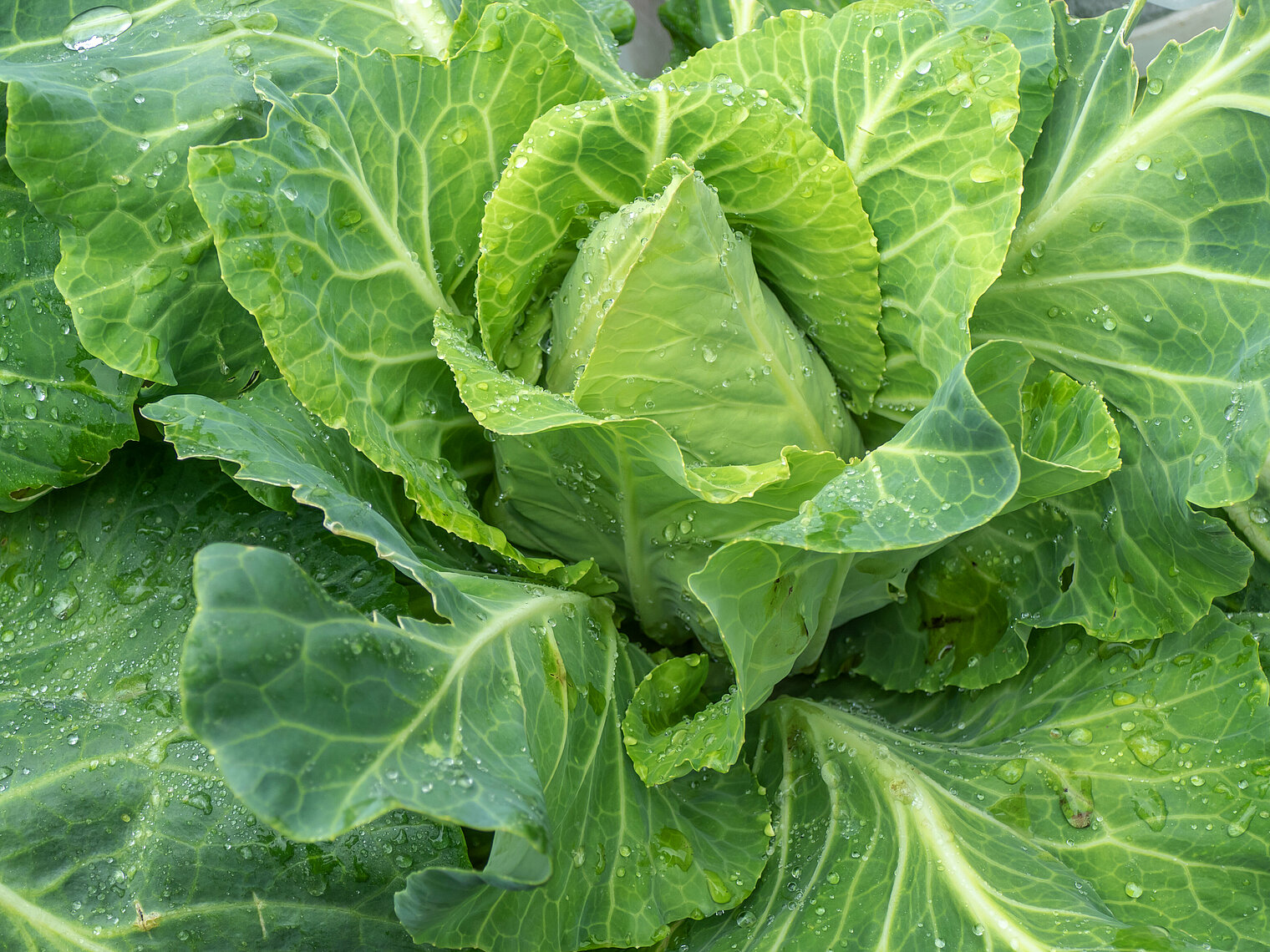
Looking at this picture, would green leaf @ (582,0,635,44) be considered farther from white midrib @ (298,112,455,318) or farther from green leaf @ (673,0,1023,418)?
white midrib @ (298,112,455,318)

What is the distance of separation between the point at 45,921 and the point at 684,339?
1.03 m

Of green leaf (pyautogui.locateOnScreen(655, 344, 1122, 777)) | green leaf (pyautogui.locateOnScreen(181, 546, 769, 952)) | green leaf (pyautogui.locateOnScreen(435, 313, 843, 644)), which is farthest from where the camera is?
green leaf (pyautogui.locateOnScreen(435, 313, 843, 644))

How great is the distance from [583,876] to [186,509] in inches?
30.7

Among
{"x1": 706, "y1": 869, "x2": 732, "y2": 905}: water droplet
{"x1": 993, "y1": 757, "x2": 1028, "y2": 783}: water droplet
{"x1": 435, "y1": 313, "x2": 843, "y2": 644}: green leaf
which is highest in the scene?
{"x1": 435, "y1": 313, "x2": 843, "y2": 644}: green leaf

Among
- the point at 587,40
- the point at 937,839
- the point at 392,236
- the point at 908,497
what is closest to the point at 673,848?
the point at 937,839

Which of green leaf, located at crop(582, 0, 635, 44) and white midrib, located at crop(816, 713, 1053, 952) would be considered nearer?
white midrib, located at crop(816, 713, 1053, 952)

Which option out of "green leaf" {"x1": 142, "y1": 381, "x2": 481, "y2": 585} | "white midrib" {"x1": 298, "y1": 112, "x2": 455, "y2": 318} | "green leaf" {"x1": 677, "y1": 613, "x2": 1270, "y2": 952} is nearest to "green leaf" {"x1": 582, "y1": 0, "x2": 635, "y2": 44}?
"white midrib" {"x1": 298, "y1": 112, "x2": 455, "y2": 318}

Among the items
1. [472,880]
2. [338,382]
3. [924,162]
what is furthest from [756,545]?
[924,162]

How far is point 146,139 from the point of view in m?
1.36

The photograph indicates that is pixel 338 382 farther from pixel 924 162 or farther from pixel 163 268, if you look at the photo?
pixel 924 162

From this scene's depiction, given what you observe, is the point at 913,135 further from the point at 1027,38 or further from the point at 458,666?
the point at 458,666

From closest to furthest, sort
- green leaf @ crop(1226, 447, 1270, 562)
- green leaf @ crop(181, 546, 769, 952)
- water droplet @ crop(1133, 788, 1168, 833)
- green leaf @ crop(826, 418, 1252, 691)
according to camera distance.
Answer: green leaf @ crop(181, 546, 769, 952) < water droplet @ crop(1133, 788, 1168, 833) < green leaf @ crop(826, 418, 1252, 691) < green leaf @ crop(1226, 447, 1270, 562)

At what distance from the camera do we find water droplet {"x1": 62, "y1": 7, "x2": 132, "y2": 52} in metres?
1.44

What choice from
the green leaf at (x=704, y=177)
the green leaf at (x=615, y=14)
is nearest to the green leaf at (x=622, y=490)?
the green leaf at (x=704, y=177)
